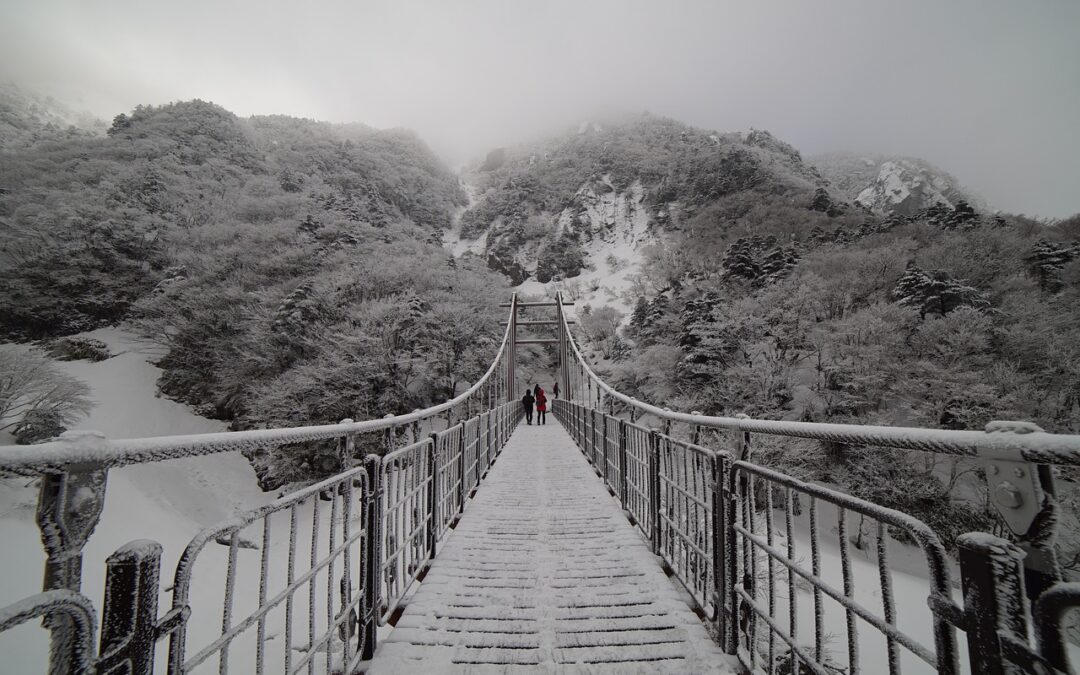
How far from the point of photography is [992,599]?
738mm

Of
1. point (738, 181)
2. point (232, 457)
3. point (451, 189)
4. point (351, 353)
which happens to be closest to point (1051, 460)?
point (351, 353)

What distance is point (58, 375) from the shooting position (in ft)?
42.1

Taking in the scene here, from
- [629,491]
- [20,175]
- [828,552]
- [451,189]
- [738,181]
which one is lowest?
[828,552]

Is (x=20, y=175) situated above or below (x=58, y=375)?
above

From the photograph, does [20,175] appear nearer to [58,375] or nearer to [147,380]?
[147,380]

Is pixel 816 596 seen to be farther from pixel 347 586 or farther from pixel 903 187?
pixel 903 187

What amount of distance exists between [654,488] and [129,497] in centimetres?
1427

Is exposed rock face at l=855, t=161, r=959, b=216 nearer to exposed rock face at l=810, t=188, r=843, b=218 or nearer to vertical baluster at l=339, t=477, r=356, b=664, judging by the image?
exposed rock face at l=810, t=188, r=843, b=218

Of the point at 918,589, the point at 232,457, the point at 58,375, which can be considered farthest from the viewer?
the point at 232,457

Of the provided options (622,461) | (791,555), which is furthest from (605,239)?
(791,555)

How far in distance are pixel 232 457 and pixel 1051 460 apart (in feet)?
60.8

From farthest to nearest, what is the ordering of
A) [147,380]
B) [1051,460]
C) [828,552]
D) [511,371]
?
1. [511,371]
2. [147,380]
3. [828,552]
4. [1051,460]

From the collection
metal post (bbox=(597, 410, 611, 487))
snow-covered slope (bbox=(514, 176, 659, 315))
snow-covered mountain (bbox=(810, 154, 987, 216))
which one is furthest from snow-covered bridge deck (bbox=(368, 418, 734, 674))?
snow-covered mountain (bbox=(810, 154, 987, 216))

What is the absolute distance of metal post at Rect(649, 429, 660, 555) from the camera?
2977 millimetres
